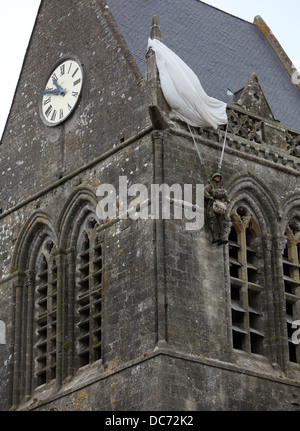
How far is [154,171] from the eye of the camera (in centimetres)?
3466

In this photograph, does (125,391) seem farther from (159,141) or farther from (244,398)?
(159,141)

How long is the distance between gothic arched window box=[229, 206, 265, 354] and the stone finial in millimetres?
4618

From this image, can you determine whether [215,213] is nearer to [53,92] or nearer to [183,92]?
[183,92]

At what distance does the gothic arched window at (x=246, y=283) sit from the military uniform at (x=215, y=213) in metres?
1.05

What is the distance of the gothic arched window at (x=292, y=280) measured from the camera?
36219 mm

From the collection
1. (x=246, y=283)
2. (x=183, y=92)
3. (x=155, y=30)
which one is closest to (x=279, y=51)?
(x=155, y=30)

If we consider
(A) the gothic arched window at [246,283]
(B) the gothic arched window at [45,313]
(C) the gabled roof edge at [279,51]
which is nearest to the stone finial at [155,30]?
(A) the gothic arched window at [246,283]

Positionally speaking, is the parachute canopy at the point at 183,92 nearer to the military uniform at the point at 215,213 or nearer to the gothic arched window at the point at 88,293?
the military uniform at the point at 215,213

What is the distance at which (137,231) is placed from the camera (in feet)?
113

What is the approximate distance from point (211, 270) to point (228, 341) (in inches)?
66.6

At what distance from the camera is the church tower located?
3353 centimetres

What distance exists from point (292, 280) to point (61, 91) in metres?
7.80

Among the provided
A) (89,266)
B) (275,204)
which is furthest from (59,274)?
(275,204)

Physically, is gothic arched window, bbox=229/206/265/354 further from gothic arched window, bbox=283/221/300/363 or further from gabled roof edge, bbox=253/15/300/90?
gabled roof edge, bbox=253/15/300/90
